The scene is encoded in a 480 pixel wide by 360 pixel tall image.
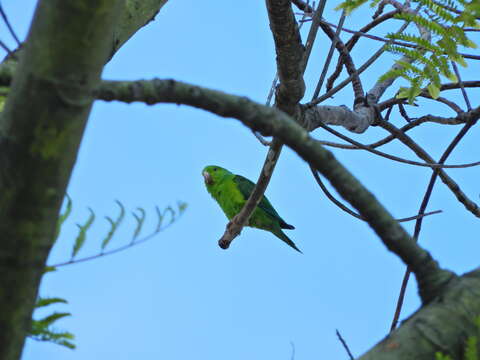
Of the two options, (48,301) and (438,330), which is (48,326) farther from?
(438,330)

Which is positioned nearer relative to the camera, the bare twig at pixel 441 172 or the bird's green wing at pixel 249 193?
the bare twig at pixel 441 172

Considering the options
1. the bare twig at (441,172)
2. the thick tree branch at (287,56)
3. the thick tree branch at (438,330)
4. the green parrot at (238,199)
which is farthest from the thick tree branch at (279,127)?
the green parrot at (238,199)

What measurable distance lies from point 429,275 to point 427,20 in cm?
148

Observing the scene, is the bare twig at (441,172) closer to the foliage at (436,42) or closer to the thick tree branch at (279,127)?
the foliage at (436,42)

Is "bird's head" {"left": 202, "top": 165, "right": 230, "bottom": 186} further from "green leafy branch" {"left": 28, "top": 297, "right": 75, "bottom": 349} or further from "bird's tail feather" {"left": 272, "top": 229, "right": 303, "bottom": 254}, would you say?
"green leafy branch" {"left": 28, "top": 297, "right": 75, "bottom": 349}

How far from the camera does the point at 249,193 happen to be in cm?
687

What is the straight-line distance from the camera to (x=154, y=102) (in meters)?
1.33

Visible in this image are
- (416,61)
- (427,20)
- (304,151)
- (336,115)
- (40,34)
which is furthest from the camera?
(336,115)

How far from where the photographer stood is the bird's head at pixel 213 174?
740 centimetres

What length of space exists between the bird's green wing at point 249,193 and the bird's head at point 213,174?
247 millimetres

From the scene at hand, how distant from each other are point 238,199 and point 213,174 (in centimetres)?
79

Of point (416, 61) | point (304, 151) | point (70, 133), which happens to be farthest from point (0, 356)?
point (416, 61)

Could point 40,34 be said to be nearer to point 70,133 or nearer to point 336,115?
point 70,133

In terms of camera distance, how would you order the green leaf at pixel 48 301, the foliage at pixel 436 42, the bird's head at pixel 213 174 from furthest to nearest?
the bird's head at pixel 213 174, the foliage at pixel 436 42, the green leaf at pixel 48 301
